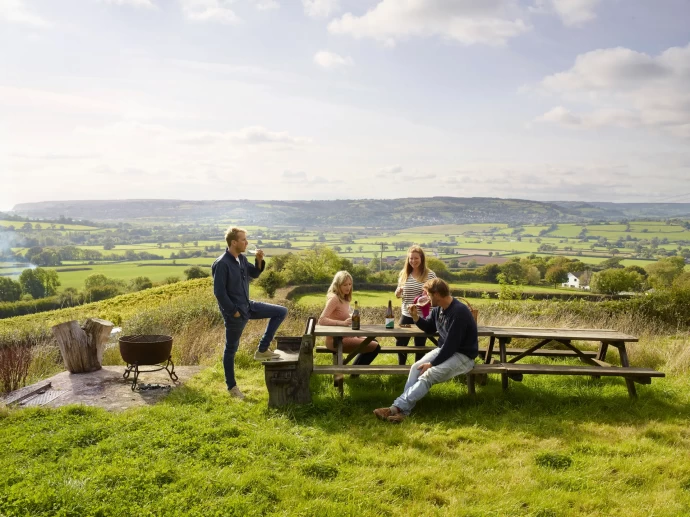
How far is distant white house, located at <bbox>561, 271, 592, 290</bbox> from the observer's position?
Answer: 148 feet

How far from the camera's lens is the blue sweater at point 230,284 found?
616cm

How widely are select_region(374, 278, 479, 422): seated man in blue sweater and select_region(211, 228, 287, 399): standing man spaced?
1.92m

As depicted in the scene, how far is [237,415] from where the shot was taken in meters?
5.50

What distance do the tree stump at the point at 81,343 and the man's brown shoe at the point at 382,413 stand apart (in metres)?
4.57

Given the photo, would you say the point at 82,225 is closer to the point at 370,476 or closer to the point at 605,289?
the point at 605,289

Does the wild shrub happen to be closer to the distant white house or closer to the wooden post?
the wooden post

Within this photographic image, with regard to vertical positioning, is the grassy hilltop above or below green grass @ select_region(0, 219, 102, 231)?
below

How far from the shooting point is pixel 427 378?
5.61 m

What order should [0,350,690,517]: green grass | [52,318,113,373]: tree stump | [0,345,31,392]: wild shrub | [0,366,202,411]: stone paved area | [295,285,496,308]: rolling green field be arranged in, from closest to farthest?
[0,350,690,517]: green grass
[0,366,202,411]: stone paved area
[0,345,31,392]: wild shrub
[52,318,113,373]: tree stump
[295,285,496,308]: rolling green field

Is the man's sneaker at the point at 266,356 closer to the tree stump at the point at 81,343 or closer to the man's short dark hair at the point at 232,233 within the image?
the man's short dark hair at the point at 232,233

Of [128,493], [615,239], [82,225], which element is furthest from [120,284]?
[615,239]

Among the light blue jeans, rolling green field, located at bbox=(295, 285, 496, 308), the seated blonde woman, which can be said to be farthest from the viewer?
rolling green field, located at bbox=(295, 285, 496, 308)

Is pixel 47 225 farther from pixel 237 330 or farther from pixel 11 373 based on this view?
pixel 237 330

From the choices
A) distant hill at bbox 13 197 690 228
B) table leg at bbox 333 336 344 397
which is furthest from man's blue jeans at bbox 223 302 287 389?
distant hill at bbox 13 197 690 228
